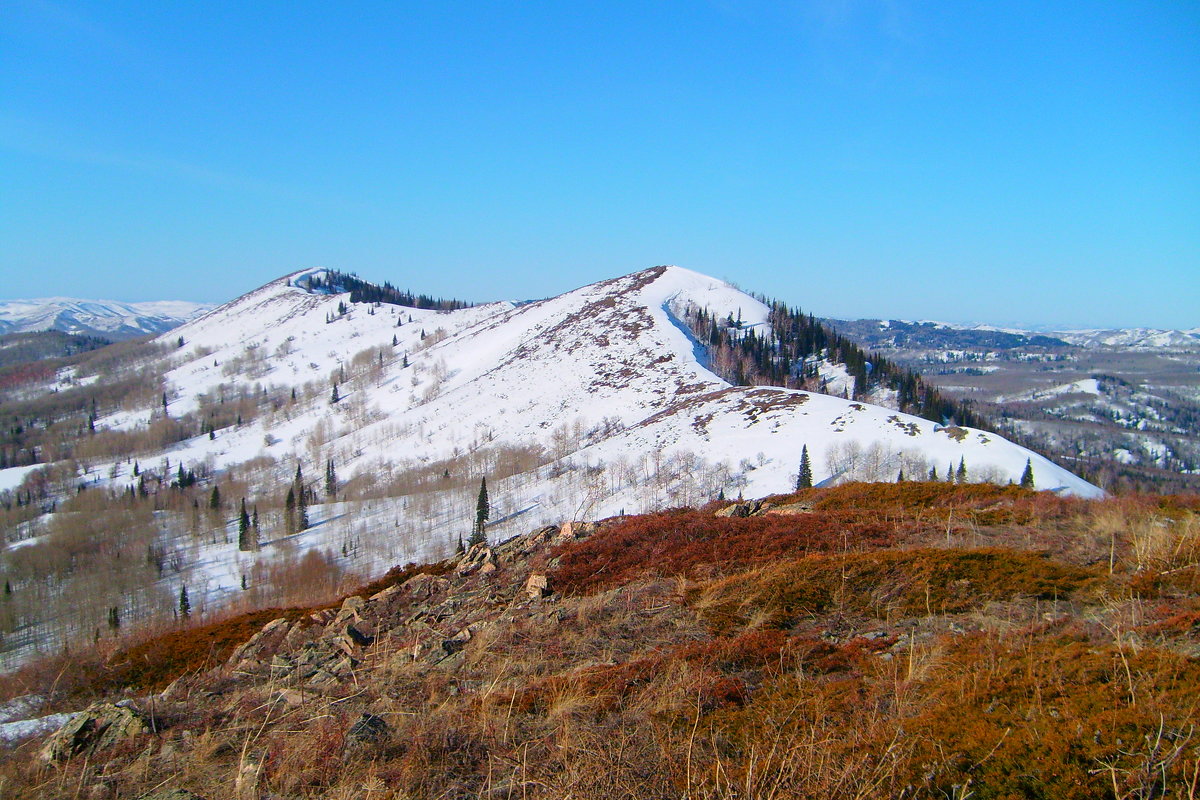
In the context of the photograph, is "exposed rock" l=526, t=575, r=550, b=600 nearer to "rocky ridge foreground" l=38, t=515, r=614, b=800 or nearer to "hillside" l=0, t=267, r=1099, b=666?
"rocky ridge foreground" l=38, t=515, r=614, b=800

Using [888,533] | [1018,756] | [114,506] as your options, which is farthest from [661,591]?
[114,506]

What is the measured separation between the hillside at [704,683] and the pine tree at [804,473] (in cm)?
3435

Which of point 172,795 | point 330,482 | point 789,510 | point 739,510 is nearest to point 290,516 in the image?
point 330,482

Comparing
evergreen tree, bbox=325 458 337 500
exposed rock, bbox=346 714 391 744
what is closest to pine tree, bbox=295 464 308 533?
evergreen tree, bbox=325 458 337 500

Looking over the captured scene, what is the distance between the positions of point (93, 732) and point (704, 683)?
23.8 feet

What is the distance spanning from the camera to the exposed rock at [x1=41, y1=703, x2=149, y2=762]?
22.5ft

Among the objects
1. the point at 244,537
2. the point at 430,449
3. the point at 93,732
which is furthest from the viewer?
the point at 430,449

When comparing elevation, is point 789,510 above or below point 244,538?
above

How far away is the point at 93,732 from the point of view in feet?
23.7

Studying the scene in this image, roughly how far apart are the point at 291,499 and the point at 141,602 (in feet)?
77.6

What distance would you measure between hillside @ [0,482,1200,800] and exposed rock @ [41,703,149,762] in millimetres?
40

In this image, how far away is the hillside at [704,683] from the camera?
4.69m

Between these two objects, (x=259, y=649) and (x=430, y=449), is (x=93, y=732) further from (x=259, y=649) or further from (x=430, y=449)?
(x=430, y=449)

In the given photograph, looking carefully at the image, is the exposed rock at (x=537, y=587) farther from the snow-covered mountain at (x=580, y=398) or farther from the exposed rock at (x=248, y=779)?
the snow-covered mountain at (x=580, y=398)
